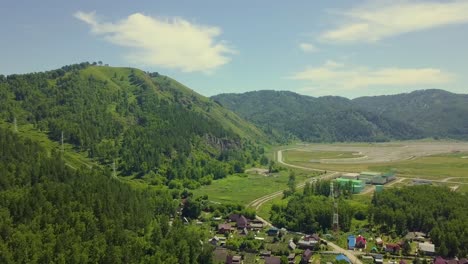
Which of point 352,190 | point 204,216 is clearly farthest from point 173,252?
point 352,190

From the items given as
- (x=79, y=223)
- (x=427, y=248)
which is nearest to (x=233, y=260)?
(x=79, y=223)

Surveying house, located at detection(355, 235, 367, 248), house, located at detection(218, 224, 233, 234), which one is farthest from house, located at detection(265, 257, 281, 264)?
house, located at detection(218, 224, 233, 234)

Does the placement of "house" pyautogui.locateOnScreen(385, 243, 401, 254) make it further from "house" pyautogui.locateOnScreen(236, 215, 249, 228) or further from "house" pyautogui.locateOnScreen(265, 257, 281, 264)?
"house" pyautogui.locateOnScreen(236, 215, 249, 228)

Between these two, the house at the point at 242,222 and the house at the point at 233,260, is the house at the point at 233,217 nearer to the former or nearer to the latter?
the house at the point at 242,222

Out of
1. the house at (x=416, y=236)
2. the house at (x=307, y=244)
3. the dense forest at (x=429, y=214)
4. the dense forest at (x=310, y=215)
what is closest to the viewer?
the dense forest at (x=429, y=214)

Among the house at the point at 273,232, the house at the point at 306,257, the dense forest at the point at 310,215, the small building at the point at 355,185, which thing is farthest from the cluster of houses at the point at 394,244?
the small building at the point at 355,185

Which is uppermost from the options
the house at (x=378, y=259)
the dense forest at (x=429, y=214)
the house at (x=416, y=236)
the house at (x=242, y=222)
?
the dense forest at (x=429, y=214)

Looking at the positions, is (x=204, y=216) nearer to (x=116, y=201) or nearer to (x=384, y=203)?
(x=116, y=201)
